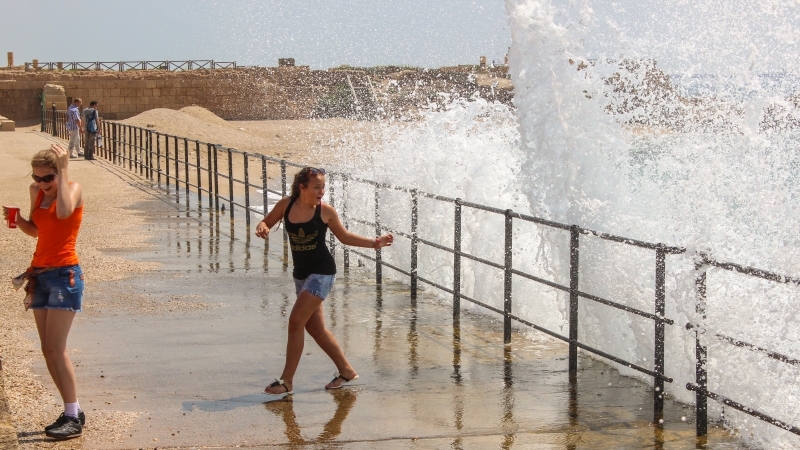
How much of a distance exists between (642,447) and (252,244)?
27.1 feet

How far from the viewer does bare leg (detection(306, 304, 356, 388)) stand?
6250 mm

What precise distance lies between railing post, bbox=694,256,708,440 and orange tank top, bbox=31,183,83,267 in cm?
330

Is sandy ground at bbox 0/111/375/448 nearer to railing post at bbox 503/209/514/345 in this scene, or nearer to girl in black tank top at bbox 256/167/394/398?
girl in black tank top at bbox 256/167/394/398

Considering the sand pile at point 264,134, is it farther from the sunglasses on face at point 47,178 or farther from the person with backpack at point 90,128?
the sunglasses on face at point 47,178

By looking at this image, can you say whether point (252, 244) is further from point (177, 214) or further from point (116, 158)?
point (116, 158)

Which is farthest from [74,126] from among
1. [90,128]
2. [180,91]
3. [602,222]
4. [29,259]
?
[180,91]

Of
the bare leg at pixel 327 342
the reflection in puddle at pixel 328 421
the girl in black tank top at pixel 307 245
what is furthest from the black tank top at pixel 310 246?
the reflection in puddle at pixel 328 421

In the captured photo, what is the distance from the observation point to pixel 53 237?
5324mm

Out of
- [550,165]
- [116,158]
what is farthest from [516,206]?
[116,158]

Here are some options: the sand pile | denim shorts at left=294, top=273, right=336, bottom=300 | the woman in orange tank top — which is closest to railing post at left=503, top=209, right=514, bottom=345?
denim shorts at left=294, top=273, right=336, bottom=300

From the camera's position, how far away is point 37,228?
542 centimetres

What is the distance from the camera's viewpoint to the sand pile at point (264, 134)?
40188mm

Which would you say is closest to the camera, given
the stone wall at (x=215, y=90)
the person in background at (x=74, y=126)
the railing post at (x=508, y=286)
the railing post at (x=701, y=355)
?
the railing post at (x=701, y=355)

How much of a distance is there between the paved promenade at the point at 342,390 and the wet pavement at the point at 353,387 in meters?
0.01
